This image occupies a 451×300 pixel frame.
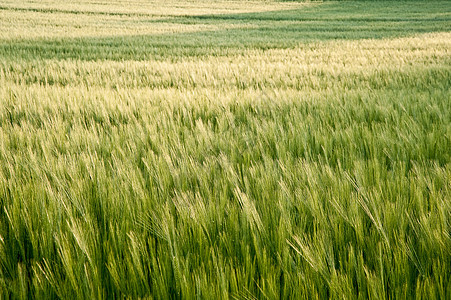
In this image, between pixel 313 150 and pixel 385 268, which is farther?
pixel 313 150

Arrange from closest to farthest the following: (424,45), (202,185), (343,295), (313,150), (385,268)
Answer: (343,295)
(385,268)
(202,185)
(313,150)
(424,45)

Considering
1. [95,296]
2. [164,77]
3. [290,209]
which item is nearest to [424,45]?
[164,77]

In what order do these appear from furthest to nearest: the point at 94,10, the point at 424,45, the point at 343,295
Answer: the point at 94,10 < the point at 424,45 < the point at 343,295

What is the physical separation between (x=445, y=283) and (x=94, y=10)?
66.7 feet

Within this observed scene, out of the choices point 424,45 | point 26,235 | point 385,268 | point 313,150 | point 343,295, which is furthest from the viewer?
point 424,45

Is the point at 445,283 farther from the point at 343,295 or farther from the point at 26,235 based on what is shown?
the point at 26,235

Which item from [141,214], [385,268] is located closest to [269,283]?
[385,268]

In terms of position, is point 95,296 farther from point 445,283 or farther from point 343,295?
point 445,283

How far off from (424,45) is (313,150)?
7.93 meters

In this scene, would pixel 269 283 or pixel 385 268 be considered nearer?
pixel 269 283

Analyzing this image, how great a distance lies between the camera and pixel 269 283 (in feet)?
1.89

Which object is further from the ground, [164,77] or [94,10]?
[94,10]

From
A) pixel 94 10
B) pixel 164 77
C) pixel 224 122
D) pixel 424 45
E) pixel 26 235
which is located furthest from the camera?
pixel 94 10

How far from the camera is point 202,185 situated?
1027 millimetres
